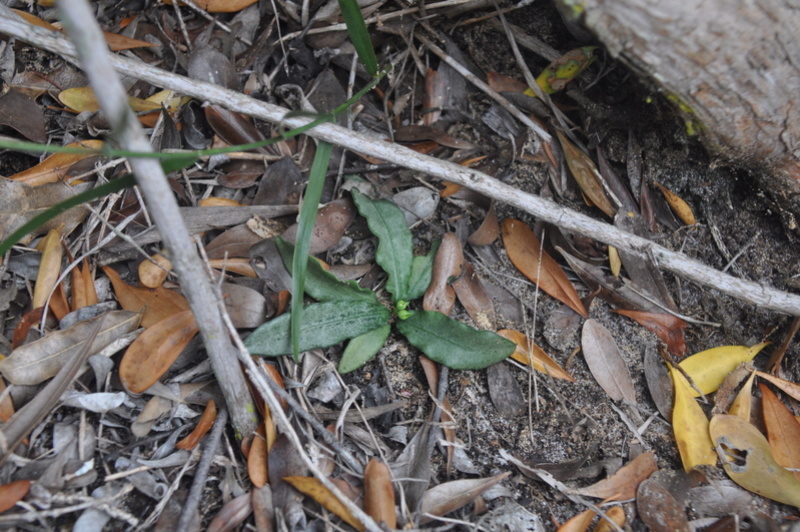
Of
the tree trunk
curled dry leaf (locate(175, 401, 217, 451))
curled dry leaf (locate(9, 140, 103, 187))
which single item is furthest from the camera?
curled dry leaf (locate(9, 140, 103, 187))

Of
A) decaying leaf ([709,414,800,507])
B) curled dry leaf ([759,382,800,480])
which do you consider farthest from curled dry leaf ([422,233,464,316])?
curled dry leaf ([759,382,800,480])

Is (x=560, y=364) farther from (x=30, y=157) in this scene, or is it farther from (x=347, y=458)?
(x=30, y=157)

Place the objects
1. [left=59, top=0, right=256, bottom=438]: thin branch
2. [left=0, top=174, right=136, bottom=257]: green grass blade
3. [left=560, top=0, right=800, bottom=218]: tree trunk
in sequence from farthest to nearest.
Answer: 1. [left=560, top=0, right=800, bottom=218]: tree trunk
2. [left=0, top=174, right=136, bottom=257]: green grass blade
3. [left=59, top=0, right=256, bottom=438]: thin branch

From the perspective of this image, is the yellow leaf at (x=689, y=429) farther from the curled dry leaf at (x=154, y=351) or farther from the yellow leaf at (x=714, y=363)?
the curled dry leaf at (x=154, y=351)

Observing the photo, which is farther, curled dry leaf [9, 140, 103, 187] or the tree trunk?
curled dry leaf [9, 140, 103, 187]

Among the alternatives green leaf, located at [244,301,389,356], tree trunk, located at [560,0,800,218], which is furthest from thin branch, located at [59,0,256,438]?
tree trunk, located at [560,0,800,218]

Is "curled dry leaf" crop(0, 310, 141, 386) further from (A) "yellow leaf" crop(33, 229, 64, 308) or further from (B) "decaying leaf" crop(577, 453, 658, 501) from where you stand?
(B) "decaying leaf" crop(577, 453, 658, 501)

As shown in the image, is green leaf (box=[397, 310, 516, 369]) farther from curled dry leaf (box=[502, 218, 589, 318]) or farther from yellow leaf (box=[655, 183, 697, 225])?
yellow leaf (box=[655, 183, 697, 225])

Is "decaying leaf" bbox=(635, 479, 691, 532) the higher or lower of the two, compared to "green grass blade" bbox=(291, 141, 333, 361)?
lower

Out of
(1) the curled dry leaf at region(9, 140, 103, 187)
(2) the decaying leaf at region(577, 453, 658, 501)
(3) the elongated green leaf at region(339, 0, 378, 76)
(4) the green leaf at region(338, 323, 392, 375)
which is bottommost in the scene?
(2) the decaying leaf at region(577, 453, 658, 501)

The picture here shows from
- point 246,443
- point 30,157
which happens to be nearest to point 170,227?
point 246,443
